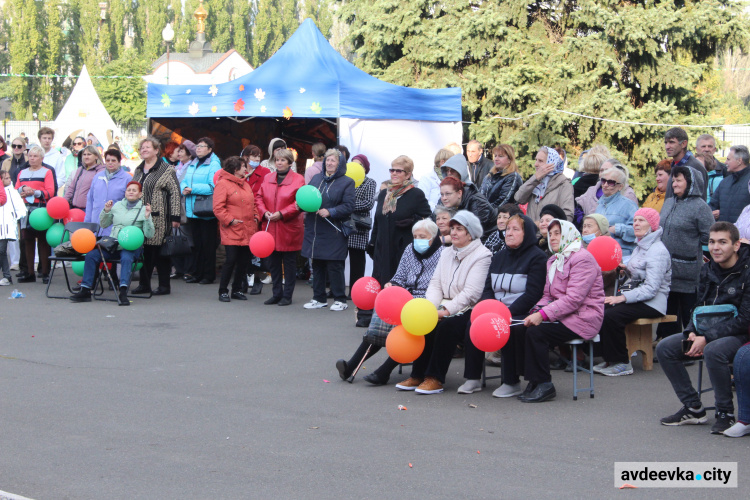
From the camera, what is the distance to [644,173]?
2175 centimetres

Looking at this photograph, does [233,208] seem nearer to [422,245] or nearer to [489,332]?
[422,245]

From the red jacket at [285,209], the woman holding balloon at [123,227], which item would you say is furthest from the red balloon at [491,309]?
the woman holding balloon at [123,227]

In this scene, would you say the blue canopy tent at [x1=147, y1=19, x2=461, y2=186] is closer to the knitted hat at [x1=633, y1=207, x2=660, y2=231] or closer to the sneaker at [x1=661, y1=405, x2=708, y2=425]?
the knitted hat at [x1=633, y1=207, x2=660, y2=231]

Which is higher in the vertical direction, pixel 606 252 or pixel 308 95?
pixel 308 95

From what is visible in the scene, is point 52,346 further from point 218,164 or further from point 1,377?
point 218,164

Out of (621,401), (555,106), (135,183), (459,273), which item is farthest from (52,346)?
(555,106)

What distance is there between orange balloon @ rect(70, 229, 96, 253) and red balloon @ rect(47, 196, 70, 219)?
1.42m

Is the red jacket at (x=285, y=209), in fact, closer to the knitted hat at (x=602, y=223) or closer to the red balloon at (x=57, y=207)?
the red balloon at (x=57, y=207)

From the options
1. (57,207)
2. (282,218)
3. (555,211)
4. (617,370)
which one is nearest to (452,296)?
(555,211)

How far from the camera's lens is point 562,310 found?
6723 mm

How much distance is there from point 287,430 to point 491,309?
1.84 m

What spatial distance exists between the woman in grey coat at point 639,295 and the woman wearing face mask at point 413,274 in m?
1.61

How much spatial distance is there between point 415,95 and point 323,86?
1.42 meters

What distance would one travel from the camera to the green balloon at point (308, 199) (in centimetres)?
1059
